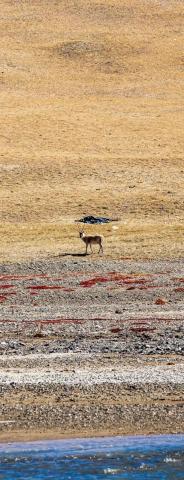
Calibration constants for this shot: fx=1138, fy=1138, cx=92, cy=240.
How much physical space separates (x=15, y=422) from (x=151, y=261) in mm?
26568

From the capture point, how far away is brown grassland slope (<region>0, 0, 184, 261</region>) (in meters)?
56.6

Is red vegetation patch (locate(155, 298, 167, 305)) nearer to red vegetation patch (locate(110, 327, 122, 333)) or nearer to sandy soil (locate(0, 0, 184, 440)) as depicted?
sandy soil (locate(0, 0, 184, 440))

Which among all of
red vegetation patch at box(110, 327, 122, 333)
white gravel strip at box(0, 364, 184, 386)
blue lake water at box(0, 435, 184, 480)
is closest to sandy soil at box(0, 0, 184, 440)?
white gravel strip at box(0, 364, 184, 386)

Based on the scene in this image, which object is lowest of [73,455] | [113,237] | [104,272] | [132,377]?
[113,237]

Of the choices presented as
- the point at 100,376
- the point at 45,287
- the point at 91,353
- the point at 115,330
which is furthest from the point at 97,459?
the point at 45,287

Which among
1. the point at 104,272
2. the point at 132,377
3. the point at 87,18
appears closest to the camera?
the point at 132,377

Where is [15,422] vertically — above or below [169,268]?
above

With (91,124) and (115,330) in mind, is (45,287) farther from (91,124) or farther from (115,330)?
(91,124)

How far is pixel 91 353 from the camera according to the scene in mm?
24484

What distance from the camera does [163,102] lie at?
92.4m

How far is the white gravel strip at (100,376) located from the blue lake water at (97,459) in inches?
131

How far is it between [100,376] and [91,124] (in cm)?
6363

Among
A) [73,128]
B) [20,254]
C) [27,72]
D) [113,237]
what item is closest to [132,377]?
[20,254]

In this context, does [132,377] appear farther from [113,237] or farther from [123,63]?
[123,63]
